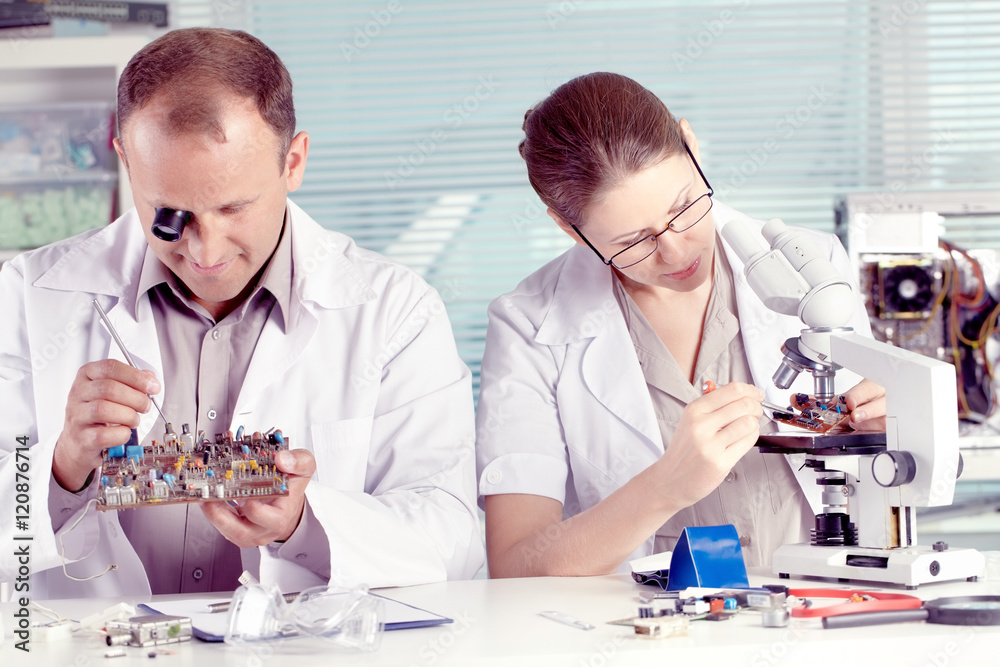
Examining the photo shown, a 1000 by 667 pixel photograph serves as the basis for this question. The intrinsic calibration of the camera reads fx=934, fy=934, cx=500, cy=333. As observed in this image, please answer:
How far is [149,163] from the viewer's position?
4.89 feet

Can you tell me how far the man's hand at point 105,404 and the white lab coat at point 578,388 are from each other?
0.67 m

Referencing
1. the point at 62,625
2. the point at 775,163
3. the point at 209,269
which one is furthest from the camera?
the point at 775,163

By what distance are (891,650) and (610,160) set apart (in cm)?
92

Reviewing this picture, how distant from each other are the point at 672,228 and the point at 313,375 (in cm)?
71

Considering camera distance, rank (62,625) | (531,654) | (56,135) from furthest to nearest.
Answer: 1. (56,135)
2. (62,625)
3. (531,654)

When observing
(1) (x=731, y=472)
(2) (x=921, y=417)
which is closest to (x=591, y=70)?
(1) (x=731, y=472)

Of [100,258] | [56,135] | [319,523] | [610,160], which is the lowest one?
[319,523]

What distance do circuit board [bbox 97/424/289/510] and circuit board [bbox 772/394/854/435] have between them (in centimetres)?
81

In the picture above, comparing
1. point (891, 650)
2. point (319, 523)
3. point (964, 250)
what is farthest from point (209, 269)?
point (964, 250)

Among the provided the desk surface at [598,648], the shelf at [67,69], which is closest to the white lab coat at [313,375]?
the desk surface at [598,648]

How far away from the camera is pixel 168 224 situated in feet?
4.81

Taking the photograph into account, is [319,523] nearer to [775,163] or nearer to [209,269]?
[209,269]

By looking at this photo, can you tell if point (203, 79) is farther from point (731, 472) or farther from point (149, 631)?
point (731, 472)

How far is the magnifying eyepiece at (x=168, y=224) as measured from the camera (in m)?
1.46
